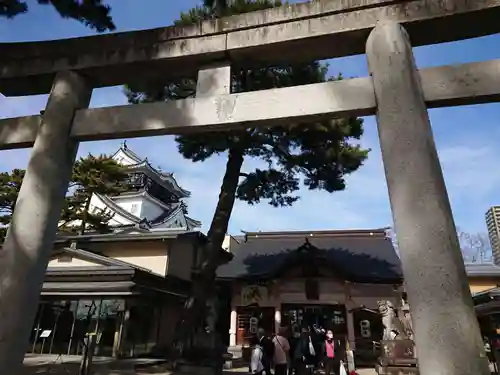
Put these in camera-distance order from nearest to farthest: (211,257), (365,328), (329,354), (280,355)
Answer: (280,355) < (329,354) < (211,257) < (365,328)

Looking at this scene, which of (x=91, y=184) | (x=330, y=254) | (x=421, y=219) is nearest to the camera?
(x=421, y=219)

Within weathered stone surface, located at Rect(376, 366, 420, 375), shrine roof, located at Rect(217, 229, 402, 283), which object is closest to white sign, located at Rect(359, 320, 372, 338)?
shrine roof, located at Rect(217, 229, 402, 283)

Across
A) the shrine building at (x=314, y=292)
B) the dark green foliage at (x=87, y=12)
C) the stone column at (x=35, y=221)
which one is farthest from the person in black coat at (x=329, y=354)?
the dark green foliage at (x=87, y=12)

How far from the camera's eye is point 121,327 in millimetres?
15211

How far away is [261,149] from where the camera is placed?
13.9m

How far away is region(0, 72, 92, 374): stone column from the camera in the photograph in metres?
4.00

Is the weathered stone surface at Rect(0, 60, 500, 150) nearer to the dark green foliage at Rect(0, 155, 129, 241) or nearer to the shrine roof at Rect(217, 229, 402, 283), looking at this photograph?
the shrine roof at Rect(217, 229, 402, 283)

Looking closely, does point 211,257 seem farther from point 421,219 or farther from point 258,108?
point 421,219

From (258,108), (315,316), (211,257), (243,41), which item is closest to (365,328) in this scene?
(315,316)

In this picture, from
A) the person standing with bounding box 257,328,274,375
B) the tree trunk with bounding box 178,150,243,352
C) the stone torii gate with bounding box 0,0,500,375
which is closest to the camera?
the stone torii gate with bounding box 0,0,500,375

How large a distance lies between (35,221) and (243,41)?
325cm

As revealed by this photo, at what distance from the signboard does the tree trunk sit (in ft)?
20.5

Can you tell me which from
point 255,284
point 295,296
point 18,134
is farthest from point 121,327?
point 18,134

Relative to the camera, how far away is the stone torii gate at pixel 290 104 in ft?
10.8
